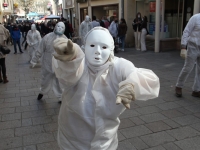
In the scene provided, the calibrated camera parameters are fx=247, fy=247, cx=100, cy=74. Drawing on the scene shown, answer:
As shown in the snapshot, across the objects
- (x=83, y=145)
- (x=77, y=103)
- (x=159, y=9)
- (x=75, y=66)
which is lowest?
(x=83, y=145)

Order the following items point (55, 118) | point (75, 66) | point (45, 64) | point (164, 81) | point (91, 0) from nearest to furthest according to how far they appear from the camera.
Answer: point (75, 66), point (55, 118), point (45, 64), point (164, 81), point (91, 0)

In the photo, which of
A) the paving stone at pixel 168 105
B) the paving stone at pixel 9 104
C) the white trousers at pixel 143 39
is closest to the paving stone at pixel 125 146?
the paving stone at pixel 168 105

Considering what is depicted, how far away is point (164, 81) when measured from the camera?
6.60 metres

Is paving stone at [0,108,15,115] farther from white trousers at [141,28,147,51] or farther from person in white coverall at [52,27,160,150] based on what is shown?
white trousers at [141,28,147,51]

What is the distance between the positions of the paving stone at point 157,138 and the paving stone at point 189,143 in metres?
0.14

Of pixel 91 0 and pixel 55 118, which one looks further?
pixel 91 0

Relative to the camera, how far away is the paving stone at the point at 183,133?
361cm

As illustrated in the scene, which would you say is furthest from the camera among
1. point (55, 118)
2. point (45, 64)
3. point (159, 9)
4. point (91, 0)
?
point (91, 0)

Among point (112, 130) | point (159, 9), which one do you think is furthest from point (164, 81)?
point (159, 9)

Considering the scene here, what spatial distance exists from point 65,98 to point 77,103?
16 cm

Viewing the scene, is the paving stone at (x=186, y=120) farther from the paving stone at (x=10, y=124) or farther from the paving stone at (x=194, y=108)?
the paving stone at (x=10, y=124)

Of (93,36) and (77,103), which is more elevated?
(93,36)

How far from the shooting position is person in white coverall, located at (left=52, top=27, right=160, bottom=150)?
1.85 metres

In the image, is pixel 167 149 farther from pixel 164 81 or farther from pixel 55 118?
pixel 164 81
